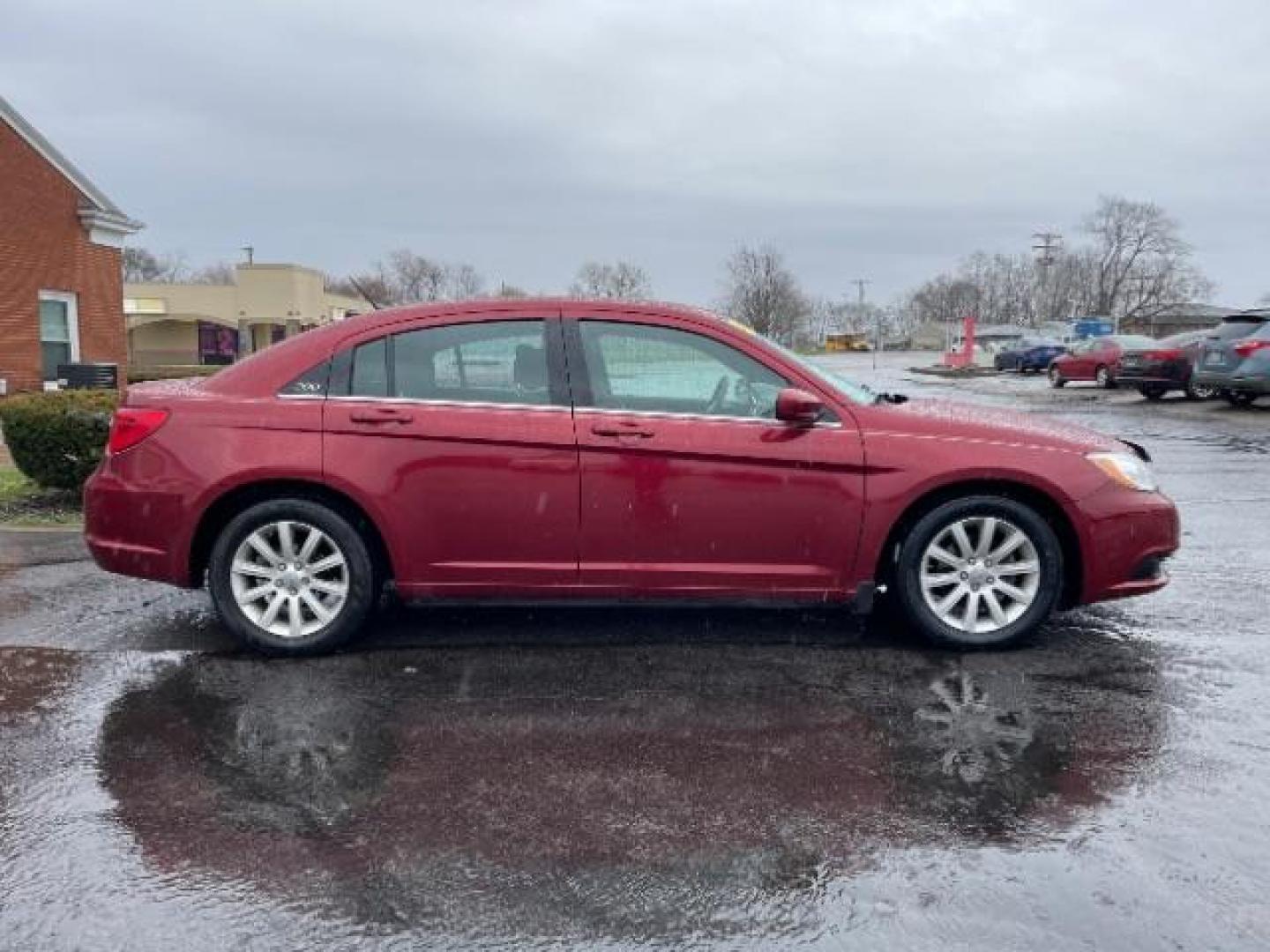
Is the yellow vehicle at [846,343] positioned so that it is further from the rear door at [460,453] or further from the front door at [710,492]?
the rear door at [460,453]

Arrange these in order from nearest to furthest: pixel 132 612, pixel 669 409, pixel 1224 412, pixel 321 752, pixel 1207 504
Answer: pixel 321 752, pixel 669 409, pixel 132 612, pixel 1207 504, pixel 1224 412

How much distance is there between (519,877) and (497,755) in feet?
2.72

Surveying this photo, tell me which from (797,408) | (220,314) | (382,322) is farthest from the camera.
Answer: (220,314)

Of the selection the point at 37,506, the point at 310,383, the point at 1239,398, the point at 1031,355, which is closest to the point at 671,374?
the point at 310,383

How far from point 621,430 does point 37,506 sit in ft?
20.1

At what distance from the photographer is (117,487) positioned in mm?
4793

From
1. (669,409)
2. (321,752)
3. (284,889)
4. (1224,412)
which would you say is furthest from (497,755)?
(1224,412)

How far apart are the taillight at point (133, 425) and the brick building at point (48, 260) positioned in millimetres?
16265

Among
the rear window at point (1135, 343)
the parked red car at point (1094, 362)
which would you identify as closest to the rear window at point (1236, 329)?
the rear window at point (1135, 343)

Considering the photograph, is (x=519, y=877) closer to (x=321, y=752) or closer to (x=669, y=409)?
(x=321, y=752)

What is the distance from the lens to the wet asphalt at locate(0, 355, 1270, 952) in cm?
272

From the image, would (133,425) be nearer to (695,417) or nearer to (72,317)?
(695,417)

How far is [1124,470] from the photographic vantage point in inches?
191

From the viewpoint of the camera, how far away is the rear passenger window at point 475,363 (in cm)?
479
